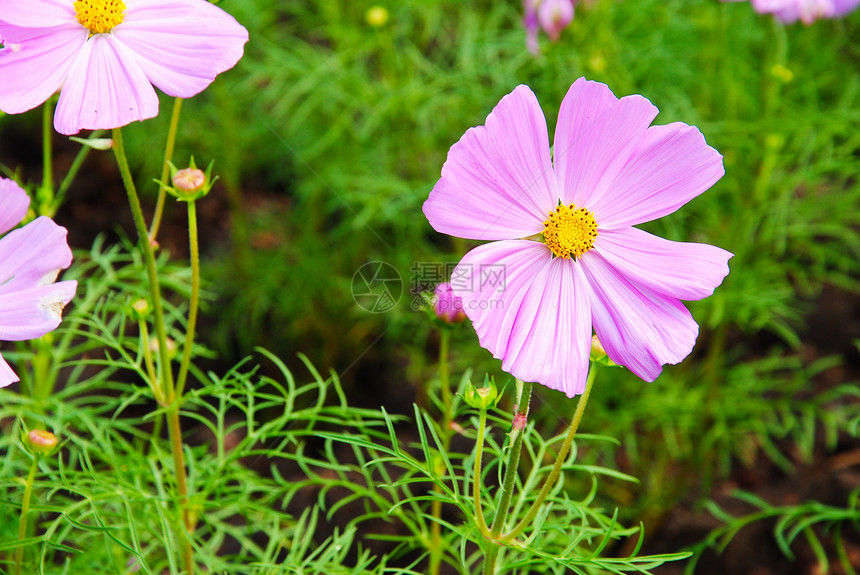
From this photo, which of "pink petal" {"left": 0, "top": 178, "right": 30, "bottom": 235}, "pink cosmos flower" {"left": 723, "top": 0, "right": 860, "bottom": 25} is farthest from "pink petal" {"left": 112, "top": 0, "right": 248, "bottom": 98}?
"pink cosmos flower" {"left": 723, "top": 0, "right": 860, "bottom": 25}

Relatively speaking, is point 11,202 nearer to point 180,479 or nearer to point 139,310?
point 139,310

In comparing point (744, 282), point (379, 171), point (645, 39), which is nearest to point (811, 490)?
point (744, 282)

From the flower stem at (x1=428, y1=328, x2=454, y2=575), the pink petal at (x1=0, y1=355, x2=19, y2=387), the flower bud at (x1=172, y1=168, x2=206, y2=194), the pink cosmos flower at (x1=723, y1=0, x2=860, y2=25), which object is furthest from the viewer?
the pink cosmos flower at (x1=723, y1=0, x2=860, y2=25)

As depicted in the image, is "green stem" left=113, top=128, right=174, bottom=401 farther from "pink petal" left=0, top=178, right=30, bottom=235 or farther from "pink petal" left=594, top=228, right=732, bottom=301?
"pink petal" left=594, top=228, right=732, bottom=301

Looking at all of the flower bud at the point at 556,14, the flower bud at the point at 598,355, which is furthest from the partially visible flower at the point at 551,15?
the flower bud at the point at 598,355

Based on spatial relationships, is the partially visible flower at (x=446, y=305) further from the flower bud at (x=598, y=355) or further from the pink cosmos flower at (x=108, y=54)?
the pink cosmos flower at (x=108, y=54)

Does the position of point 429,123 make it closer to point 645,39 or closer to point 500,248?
point 645,39

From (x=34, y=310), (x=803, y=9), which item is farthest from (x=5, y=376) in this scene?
(x=803, y=9)
